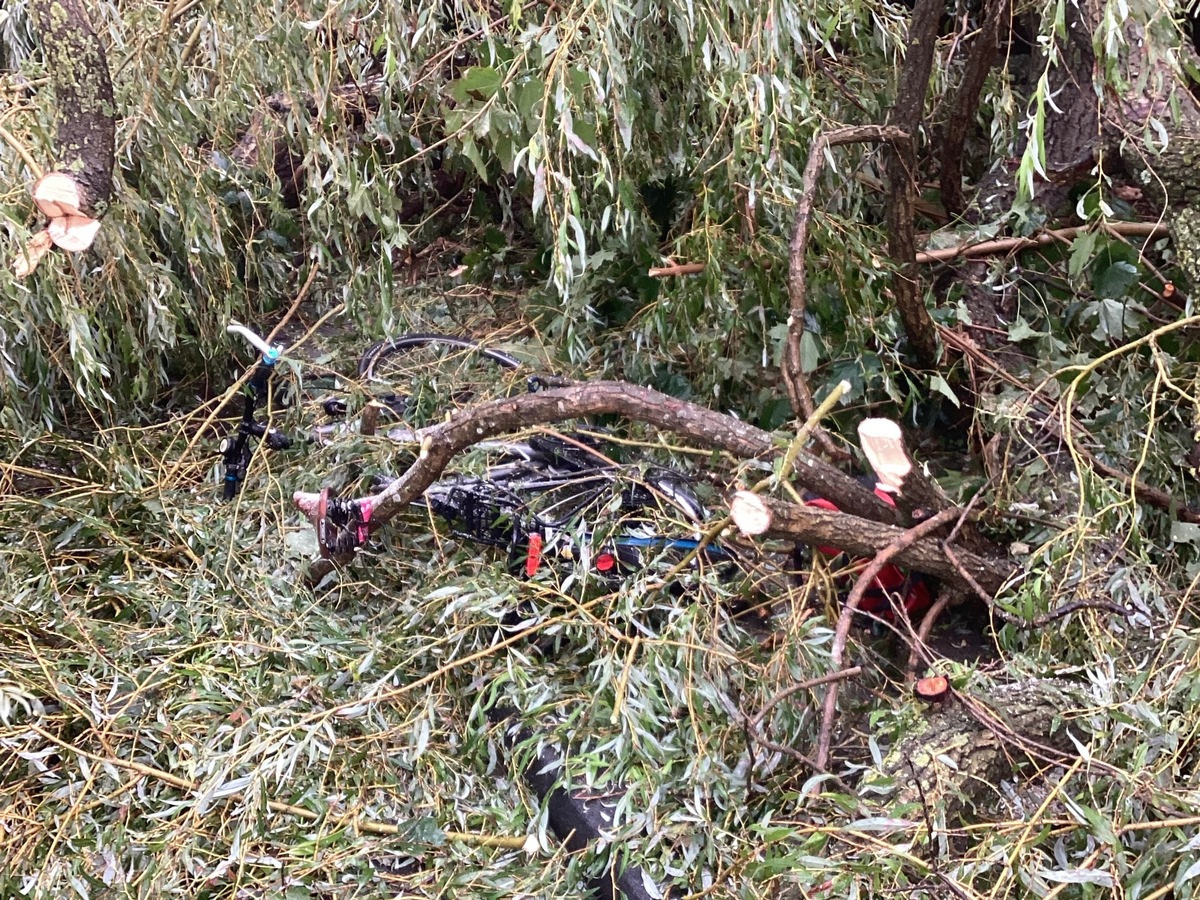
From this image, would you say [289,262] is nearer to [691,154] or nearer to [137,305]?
[137,305]

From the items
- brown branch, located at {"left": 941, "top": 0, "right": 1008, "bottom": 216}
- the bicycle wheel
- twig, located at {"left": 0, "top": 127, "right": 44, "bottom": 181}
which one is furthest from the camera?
the bicycle wheel

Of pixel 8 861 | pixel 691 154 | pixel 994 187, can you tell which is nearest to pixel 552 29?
pixel 691 154

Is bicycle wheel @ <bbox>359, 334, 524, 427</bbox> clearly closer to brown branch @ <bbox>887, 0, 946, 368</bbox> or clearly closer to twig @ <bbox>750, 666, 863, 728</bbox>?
brown branch @ <bbox>887, 0, 946, 368</bbox>

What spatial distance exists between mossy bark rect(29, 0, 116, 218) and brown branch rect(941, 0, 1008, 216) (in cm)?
238

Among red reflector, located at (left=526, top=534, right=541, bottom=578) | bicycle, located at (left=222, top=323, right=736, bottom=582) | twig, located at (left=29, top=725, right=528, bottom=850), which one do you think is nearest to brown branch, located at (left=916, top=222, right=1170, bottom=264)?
bicycle, located at (left=222, top=323, right=736, bottom=582)

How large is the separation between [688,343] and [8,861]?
7.41ft

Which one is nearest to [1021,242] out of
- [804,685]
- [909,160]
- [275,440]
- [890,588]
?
[909,160]

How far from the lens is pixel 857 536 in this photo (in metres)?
2.23

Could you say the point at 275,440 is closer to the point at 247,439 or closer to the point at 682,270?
the point at 247,439

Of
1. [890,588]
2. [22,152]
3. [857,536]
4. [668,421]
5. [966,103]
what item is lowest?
[890,588]

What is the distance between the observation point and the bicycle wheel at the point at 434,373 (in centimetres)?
355

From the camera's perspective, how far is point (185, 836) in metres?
2.10

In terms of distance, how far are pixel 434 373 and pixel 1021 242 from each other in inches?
80.1

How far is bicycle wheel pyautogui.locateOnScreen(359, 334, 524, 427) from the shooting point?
3547 mm
